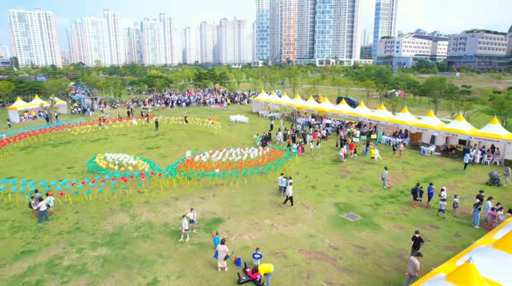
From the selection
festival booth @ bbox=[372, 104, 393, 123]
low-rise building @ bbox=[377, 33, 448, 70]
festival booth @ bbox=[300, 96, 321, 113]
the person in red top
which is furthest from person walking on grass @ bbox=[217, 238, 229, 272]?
low-rise building @ bbox=[377, 33, 448, 70]

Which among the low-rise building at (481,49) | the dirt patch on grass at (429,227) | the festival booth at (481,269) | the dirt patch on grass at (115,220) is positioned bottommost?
the dirt patch on grass at (429,227)

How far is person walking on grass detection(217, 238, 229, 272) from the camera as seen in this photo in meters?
8.66

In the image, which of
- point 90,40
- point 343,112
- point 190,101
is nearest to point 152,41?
point 90,40

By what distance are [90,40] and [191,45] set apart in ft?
179

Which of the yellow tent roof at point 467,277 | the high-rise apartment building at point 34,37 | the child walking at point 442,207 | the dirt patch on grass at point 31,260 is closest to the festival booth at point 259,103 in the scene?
the child walking at point 442,207

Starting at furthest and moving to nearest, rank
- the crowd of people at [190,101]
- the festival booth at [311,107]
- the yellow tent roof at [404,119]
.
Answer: the crowd of people at [190,101] → the festival booth at [311,107] → the yellow tent roof at [404,119]

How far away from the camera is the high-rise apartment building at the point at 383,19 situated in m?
137

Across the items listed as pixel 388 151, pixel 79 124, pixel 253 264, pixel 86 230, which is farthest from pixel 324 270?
pixel 79 124

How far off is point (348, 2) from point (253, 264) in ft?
393

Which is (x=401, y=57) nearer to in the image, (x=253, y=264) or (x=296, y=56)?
(x=296, y=56)

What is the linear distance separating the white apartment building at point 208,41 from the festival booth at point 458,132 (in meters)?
148

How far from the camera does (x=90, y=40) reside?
393 feet

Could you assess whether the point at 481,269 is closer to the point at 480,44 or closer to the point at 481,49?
the point at 480,44

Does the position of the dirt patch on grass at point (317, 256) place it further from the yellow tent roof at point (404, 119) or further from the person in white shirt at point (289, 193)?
the yellow tent roof at point (404, 119)
